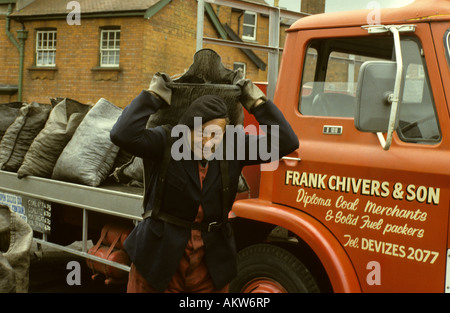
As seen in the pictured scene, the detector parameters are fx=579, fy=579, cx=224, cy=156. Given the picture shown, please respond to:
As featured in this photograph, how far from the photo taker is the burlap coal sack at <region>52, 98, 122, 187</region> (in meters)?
4.66

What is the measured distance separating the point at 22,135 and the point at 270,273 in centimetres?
305

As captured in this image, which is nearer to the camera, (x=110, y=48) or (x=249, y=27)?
(x=110, y=48)

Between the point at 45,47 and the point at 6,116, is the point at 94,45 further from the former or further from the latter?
the point at 6,116

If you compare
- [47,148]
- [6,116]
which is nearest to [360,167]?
[47,148]

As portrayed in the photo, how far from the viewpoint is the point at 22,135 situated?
17.7 ft

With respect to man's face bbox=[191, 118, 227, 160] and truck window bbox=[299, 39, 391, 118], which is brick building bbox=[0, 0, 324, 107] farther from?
man's face bbox=[191, 118, 227, 160]

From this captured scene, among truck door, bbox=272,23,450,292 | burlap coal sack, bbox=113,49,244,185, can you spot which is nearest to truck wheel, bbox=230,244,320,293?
truck door, bbox=272,23,450,292

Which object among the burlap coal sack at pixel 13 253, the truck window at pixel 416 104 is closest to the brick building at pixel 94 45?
the truck window at pixel 416 104

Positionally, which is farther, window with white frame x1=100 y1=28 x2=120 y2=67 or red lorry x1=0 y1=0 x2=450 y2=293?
window with white frame x1=100 y1=28 x2=120 y2=67

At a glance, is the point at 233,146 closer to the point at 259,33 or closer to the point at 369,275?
the point at 369,275

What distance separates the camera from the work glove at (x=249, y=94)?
8.89 feet

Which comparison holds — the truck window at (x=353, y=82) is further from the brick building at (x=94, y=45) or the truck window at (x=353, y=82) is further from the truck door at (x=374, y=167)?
the brick building at (x=94, y=45)

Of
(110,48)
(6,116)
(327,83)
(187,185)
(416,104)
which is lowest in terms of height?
(187,185)
